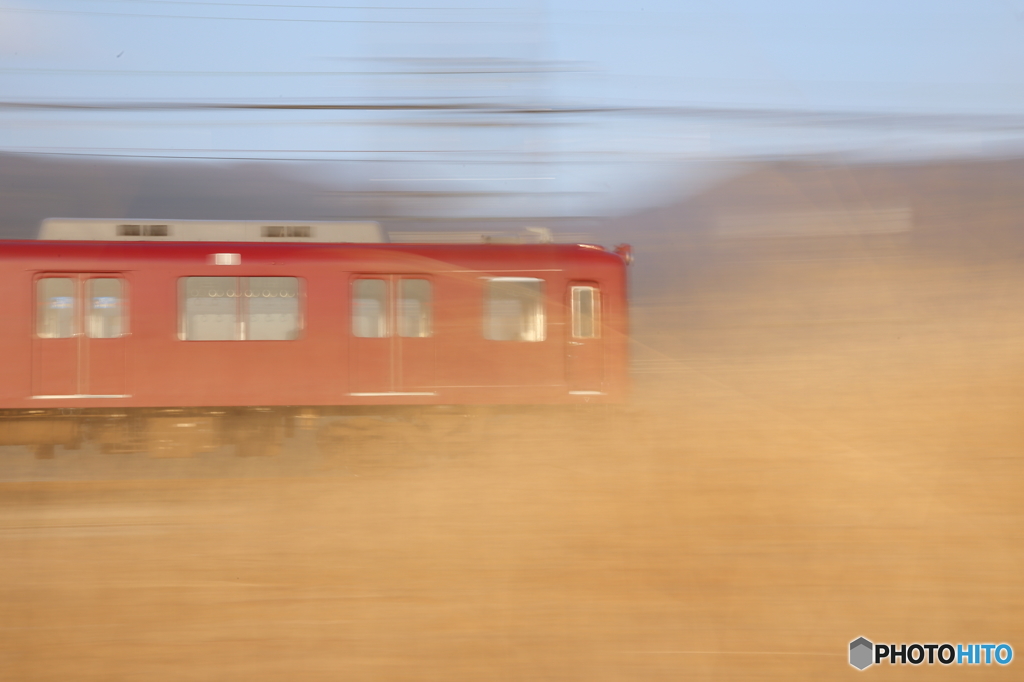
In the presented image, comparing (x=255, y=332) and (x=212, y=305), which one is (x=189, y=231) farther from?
(x=255, y=332)

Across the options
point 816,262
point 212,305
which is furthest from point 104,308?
point 816,262

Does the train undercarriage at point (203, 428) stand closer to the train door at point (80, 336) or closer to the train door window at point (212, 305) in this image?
the train door at point (80, 336)

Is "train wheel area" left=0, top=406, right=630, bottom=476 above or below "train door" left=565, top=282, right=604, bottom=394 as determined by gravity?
below

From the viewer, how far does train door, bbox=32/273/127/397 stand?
5664mm

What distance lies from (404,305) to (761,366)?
332 cm

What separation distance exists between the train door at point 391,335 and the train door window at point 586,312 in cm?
130

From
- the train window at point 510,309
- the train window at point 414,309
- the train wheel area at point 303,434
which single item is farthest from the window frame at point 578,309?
A: the train window at point 414,309

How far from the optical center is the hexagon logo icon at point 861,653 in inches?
99.7

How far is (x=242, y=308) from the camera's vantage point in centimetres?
589

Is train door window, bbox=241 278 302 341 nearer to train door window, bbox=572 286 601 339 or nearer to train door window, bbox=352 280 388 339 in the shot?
train door window, bbox=352 280 388 339

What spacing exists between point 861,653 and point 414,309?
164 inches

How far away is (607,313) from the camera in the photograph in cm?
628

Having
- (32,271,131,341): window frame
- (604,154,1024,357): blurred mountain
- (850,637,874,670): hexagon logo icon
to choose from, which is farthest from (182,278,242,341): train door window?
(850,637,874,670): hexagon logo icon

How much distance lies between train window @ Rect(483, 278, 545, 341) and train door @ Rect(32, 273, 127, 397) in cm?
307
